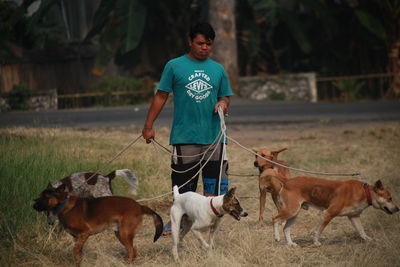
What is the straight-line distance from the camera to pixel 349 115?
19.5m

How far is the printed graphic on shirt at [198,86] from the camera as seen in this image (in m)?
7.23

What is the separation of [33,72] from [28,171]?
56.4 ft

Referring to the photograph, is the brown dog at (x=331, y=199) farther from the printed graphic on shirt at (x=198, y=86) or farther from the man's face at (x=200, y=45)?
the man's face at (x=200, y=45)

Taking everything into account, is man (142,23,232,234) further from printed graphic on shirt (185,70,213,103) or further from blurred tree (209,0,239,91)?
blurred tree (209,0,239,91)

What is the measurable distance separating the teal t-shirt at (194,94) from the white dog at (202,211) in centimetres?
70

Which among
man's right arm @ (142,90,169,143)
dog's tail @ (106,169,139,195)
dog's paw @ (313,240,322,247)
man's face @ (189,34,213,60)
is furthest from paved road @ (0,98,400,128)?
dog's paw @ (313,240,322,247)

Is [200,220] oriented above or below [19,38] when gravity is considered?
below

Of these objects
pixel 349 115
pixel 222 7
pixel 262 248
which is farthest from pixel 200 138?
pixel 222 7

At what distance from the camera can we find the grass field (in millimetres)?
6846

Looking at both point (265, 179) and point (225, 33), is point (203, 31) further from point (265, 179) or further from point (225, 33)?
point (225, 33)

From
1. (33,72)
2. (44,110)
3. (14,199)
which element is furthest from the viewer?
(33,72)

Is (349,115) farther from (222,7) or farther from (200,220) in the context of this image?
(200,220)

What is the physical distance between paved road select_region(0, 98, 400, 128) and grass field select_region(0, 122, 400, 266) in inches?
129

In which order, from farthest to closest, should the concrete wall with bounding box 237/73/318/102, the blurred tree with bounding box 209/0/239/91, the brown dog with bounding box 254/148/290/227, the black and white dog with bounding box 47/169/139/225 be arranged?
the concrete wall with bounding box 237/73/318/102 < the blurred tree with bounding box 209/0/239/91 < the brown dog with bounding box 254/148/290/227 < the black and white dog with bounding box 47/169/139/225
